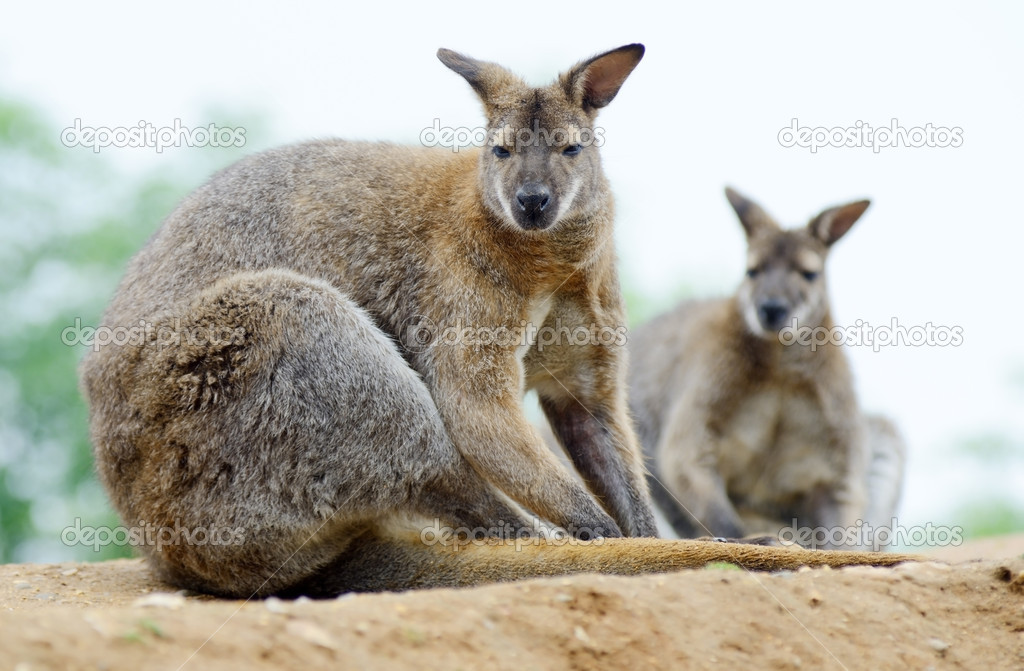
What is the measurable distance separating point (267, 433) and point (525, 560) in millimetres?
1607

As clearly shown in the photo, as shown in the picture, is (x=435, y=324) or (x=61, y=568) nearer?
(x=435, y=324)

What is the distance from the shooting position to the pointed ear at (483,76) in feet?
23.1

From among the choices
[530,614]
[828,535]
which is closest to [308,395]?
[530,614]

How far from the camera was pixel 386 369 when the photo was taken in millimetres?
5898

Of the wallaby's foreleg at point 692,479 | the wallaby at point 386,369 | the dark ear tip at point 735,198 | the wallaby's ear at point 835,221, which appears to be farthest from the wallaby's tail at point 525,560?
the dark ear tip at point 735,198

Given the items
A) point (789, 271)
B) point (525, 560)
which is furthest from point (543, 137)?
point (789, 271)

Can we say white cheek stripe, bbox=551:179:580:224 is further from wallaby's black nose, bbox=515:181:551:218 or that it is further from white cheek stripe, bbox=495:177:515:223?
white cheek stripe, bbox=495:177:515:223

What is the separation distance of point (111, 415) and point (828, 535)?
25.0 feet

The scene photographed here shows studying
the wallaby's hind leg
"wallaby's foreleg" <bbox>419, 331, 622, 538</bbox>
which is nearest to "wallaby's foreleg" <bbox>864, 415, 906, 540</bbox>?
"wallaby's foreleg" <bbox>419, 331, 622, 538</bbox>

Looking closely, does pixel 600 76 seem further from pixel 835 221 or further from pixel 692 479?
pixel 692 479

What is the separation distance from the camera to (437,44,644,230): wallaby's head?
6375 millimetres

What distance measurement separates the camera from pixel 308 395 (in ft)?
18.8

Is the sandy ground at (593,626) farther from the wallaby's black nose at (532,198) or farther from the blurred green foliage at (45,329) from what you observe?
the blurred green foliage at (45,329)

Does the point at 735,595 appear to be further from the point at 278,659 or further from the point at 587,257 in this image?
the point at 587,257
